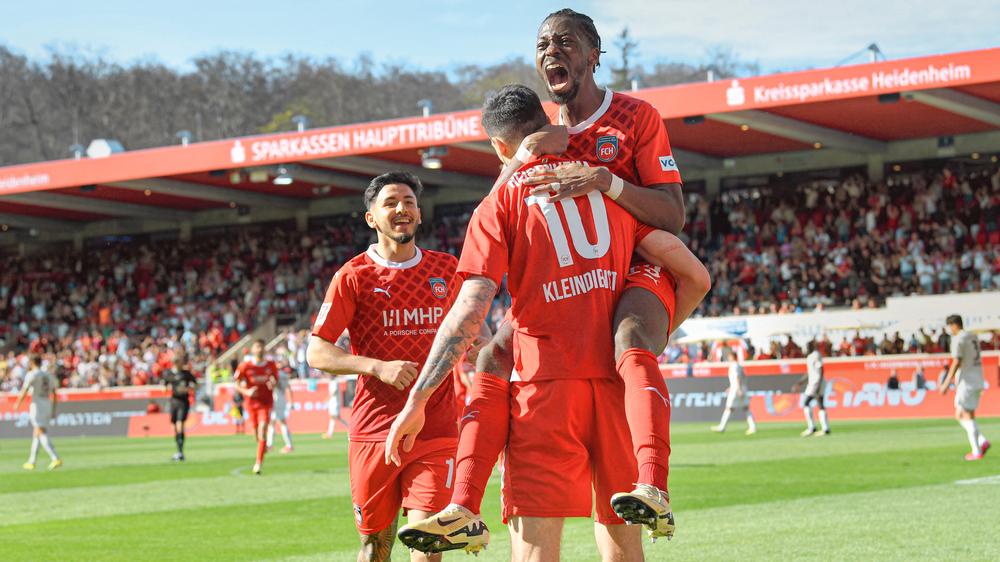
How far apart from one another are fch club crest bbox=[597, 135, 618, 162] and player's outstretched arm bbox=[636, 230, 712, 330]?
14.5 inches

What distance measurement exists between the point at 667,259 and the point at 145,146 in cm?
9132

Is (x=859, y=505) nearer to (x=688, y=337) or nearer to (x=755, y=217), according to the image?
(x=688, y=337)

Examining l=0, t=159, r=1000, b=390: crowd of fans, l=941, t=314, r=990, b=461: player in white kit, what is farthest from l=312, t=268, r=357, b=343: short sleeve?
l=0, t=159, r=1000, b=390: crowd of fans

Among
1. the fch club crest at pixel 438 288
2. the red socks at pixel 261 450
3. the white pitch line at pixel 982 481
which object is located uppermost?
the fch club crest at pixel 438 288

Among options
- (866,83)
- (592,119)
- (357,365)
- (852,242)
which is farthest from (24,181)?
(592,119)

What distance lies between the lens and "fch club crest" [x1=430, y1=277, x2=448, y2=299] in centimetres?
747

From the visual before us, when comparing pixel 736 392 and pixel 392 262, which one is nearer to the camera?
pixel 392 262

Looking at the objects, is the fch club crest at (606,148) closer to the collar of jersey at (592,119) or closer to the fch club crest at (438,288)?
the collar of jersey at (592,119)

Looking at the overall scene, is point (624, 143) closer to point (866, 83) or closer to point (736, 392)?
point (736, 392)

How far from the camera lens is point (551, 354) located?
16.6 feet

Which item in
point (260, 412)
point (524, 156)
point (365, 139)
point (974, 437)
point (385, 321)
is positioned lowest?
point (974, 437)

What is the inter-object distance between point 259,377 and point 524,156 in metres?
18.2

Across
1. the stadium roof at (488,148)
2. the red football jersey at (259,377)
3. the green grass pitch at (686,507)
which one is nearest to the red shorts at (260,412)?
the red football jersey at (259,377)

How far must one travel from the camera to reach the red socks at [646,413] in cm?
471
